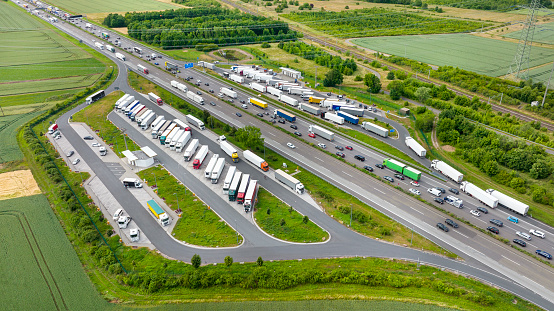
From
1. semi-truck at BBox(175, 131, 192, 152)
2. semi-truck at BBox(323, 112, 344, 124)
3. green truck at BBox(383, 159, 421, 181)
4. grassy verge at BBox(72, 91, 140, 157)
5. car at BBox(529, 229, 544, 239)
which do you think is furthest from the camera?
semi-truck at BBox(323, 112, 344, 124)

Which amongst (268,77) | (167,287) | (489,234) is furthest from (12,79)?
(489,234)

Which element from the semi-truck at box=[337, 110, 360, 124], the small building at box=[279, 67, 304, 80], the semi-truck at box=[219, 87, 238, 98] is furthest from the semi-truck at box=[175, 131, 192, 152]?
the small building at box=[279, 67, 304, 80]

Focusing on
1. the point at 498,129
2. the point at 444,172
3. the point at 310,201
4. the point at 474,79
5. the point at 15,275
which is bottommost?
the point at 15,275

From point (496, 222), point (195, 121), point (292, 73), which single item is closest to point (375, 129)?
point (496, 222)

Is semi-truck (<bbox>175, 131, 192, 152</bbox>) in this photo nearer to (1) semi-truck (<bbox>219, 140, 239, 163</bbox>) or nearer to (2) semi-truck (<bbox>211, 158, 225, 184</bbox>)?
(1) semi-truck (<bbox>219, 140, 239, 163</bbox>)

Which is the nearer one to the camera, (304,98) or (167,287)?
(167,287)

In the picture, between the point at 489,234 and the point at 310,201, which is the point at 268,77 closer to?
the point at 310,201

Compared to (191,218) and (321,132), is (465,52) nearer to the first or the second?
(321,132)
